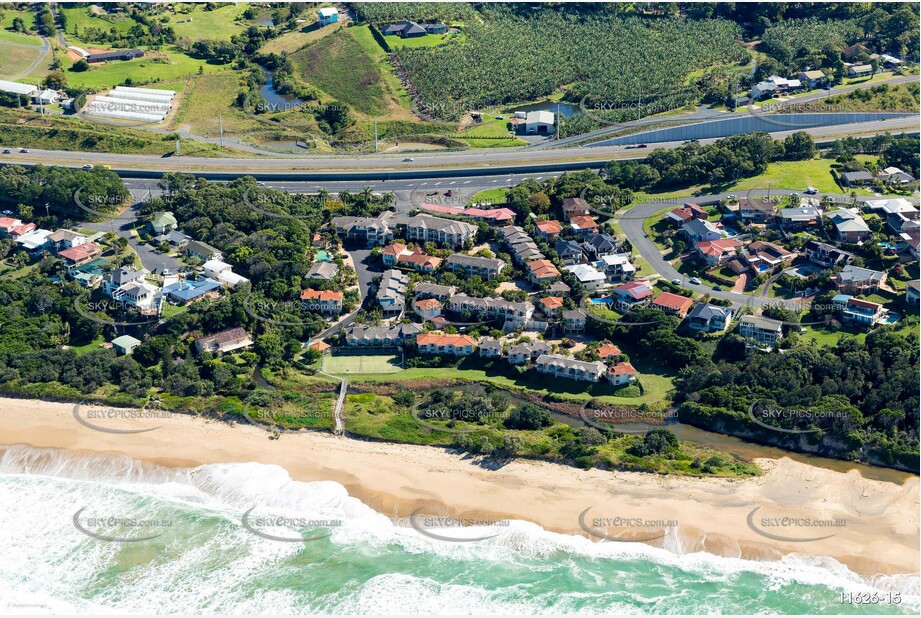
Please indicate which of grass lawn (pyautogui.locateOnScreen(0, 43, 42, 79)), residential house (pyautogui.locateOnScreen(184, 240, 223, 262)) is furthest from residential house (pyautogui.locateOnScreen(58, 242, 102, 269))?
grass lawn (pyautogui.locateOnScreen(0, 43, 42, 79))

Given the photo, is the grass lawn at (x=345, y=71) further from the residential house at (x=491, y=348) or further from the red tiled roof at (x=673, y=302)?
the residential house at (x=491, y=348)

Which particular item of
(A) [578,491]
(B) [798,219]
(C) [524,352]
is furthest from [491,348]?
(B) [798,219]

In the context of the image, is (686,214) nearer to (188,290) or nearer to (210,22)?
(188,290)

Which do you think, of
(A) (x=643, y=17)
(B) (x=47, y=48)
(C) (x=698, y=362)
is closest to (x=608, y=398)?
(C) (x=698, y=362)

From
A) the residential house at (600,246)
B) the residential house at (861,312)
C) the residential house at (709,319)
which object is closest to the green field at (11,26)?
the residential house at (600,246)

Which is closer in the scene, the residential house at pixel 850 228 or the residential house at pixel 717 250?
the residential house at pixel 717 250

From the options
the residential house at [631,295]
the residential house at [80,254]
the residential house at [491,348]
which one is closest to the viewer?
the residential house at [491,348]
